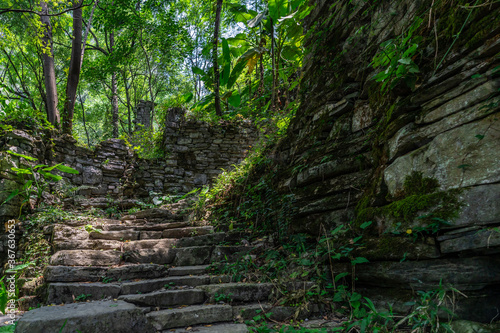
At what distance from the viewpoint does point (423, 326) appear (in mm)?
1544

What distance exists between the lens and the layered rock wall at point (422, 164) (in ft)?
5.24

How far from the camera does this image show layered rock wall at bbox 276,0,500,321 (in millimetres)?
1599

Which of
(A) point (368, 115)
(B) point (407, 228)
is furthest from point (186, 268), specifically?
(A) point (368, 115)

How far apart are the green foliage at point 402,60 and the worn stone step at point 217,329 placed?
7.28ft

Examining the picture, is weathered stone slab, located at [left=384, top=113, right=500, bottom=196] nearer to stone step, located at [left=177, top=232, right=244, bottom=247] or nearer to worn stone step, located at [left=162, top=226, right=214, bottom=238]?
stone step, located at [left=177, top=232, right=244, bottom=247]

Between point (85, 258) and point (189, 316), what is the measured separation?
5.97 ft

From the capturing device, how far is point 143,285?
2676 millimetres

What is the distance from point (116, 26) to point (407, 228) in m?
10.7

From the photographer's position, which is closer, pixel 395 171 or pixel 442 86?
pixel 442 86

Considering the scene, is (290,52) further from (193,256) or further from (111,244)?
(111,244)

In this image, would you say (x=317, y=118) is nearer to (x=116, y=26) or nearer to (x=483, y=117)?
(x=483, y=117)

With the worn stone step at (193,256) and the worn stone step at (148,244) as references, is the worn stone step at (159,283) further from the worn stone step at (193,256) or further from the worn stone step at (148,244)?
the worn stone step at (148,244)

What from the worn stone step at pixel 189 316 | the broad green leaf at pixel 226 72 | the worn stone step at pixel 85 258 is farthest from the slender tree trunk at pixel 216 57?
the worn stone step at pixel 189 316

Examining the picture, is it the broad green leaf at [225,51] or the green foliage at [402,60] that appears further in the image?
the broad green leaf at [225,51]
